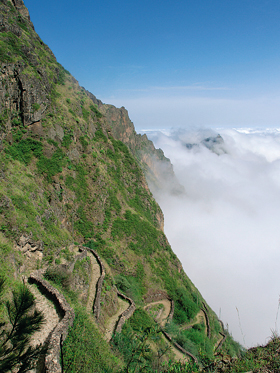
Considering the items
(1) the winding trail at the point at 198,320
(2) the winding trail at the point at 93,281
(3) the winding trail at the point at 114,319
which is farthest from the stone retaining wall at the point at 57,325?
(1) the winding trail at the point at 198,320

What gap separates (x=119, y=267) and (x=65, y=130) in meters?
25.4

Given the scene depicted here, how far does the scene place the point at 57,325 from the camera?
11578mm

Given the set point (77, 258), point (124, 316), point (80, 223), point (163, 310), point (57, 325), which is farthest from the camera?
point (80, 223)

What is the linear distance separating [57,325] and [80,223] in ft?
82.3

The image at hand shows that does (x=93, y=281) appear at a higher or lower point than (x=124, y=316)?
higher

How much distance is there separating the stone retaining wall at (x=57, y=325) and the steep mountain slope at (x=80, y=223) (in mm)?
Answer: 275

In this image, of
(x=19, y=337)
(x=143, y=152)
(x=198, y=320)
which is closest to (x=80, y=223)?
(x=198, y=320)

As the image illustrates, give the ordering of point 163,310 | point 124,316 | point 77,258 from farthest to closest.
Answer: point 163,310 < point 77,258 < point 124,316

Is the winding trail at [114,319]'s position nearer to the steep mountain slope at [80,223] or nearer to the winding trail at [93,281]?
the steep mountain slope at [80,223]

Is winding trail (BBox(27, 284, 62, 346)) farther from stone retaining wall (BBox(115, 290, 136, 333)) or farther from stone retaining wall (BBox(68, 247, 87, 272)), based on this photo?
stone retaining wall (BBox(115, 290, 136, 333))

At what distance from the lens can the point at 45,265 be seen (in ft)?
57.4

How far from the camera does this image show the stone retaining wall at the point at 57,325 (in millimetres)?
9427

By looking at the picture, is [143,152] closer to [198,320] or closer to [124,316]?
[198,320]

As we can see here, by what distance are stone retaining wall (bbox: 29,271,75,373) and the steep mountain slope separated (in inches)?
10.8
